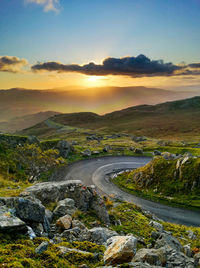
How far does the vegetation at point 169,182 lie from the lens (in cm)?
4131

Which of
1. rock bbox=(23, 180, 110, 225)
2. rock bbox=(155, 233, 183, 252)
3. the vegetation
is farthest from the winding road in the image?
rock bbox=(155, 233, 183, 252)

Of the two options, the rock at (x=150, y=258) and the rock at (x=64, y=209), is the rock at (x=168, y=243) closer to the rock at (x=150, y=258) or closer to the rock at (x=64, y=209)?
the rock at (x=150, y=258)

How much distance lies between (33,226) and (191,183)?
39903 millimetres

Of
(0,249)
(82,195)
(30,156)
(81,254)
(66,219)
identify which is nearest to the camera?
(0,249)

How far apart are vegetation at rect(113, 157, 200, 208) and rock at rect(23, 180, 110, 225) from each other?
2596 cm

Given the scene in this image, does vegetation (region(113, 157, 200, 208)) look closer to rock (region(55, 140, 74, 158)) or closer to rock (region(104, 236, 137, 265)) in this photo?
rock (region(55, 140, 74, 158))

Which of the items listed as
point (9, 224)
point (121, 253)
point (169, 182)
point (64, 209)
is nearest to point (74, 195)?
point (64, 209)

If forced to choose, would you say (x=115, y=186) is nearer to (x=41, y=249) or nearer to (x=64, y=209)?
(x=64, y=209)

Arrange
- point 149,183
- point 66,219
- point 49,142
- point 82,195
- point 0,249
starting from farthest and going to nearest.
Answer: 1. point 49,142
2. point 149,183
3. point 82,195
4. point 66,219
5. point 0,249

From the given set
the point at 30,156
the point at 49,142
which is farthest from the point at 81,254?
the point at 49,142

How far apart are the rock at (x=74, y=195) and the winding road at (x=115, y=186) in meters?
19.6

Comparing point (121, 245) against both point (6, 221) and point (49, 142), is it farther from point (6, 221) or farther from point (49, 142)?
point (49, 142)

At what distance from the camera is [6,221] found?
9.93m

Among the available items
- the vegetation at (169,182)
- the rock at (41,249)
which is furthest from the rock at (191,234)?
the rock at (41,249)
